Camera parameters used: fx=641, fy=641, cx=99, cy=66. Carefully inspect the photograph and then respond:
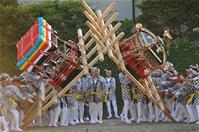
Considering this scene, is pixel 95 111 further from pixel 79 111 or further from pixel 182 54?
pixel 182 54

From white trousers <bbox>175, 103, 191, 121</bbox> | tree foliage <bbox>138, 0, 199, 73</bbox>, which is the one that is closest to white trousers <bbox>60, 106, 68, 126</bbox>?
white trousers <bbox>175, 103, 191, 121</bbox>

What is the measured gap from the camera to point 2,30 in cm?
2806

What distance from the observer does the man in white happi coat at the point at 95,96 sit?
20.7m

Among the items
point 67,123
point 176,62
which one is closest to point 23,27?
point 176,62

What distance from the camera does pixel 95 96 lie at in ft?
68.1

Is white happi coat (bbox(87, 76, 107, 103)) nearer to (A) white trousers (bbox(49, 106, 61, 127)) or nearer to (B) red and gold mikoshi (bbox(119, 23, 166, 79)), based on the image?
(A) white trousers (bbox(49, 106, 61, 127))

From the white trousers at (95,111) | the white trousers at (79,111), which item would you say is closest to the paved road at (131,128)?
the white trousers at (95,111)

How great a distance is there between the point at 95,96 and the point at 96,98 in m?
0.07

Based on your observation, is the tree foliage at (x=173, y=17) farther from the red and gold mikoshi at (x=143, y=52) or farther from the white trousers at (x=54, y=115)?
the white trousers at (x=54, y=115)

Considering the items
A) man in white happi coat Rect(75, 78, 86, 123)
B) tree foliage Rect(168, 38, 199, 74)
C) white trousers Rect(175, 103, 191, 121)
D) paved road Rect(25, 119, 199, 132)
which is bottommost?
paved road Rect(25, 119, 199, 132)

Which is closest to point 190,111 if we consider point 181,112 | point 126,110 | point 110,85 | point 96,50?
point 181,112

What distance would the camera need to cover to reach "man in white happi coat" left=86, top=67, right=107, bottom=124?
2070 centimetres

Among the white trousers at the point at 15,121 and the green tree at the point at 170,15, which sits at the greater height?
the green tree at the point at 170,15

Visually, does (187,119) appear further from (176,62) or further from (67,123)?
(176,62)
